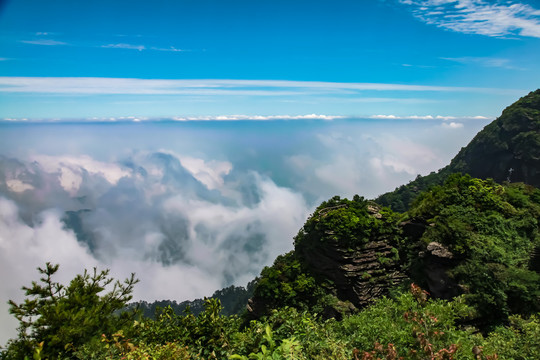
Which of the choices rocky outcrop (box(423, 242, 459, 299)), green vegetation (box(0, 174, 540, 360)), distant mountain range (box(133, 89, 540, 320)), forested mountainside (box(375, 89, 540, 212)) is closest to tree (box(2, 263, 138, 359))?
green vegetation (box(0, 174, 540, 360))

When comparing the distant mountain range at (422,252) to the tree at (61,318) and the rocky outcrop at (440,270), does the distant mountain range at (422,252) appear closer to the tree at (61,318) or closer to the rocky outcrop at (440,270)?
the rocky outcrop at (440,270)

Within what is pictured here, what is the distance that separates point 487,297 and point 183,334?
15.0m

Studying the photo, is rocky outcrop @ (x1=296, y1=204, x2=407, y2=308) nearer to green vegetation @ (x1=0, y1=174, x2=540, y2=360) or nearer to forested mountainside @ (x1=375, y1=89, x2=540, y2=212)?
green vegetation @ (x1=0, y1=174, x2=540, y2=360)

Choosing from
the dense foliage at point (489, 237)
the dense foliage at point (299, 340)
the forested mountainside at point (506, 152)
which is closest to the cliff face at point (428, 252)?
the dense foliage at point (489, 237)

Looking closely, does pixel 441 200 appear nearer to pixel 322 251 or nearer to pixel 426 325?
pixel 322 251

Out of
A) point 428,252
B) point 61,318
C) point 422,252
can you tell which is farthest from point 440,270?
point 61,318

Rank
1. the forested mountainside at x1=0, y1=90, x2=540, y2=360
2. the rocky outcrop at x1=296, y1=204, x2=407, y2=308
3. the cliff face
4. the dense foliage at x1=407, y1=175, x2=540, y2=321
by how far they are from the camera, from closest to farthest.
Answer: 1. the forested mountainside at x1=0, y1=90, x2=540, y2=360
2. the dense foliage at x1=407, y1=175, x2=540, y2=321
3. the cliff face
4. the rocky outcrop at x1=296, y1=204, x2=407, y2=308

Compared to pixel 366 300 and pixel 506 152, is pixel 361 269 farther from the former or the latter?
pixel 506 152

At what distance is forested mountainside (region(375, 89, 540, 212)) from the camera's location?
2576 inches

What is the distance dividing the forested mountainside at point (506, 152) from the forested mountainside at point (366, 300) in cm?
5156

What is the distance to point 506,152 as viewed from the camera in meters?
72.1

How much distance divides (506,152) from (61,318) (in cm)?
8556

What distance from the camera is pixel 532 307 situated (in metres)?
15.8

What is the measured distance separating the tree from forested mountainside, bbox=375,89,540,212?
69.1 m
